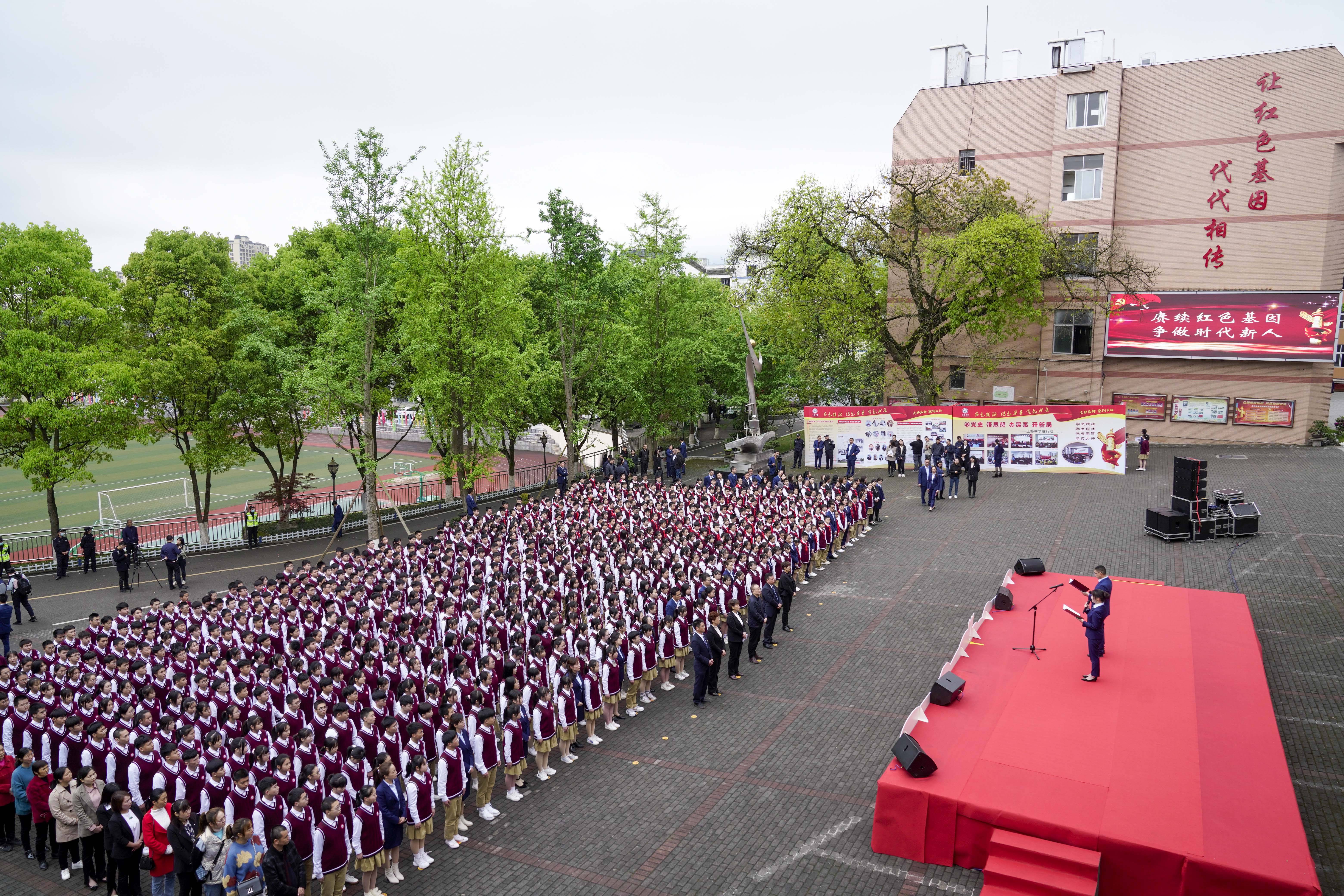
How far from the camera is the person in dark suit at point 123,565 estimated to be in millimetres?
19672

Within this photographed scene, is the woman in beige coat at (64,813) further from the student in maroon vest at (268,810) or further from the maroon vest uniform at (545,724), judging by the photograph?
the maroon vest uniform at (545,724)

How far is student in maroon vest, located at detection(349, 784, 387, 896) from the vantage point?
25.3ft

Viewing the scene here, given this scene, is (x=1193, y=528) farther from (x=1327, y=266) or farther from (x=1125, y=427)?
(x=1327, y=266)

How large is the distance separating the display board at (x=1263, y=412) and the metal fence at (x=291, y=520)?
28.7 meters

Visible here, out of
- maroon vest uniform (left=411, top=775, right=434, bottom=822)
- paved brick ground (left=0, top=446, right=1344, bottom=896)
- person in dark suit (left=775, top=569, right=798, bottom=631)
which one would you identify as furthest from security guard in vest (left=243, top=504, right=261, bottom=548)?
maroon vest uniform (left=411, top=775, right=434, bottom=822)

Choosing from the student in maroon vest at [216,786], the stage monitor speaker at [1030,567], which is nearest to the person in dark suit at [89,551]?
the student in maroon vest at [216,786]

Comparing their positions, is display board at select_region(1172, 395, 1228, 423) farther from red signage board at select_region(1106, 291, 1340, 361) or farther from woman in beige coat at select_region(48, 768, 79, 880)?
woman in beige coat at select_region(48, 768, 79, 880)

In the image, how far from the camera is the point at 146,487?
41.3 m

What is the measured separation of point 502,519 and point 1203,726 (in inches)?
624

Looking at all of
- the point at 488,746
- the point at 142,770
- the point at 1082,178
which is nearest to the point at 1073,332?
the point at 1082,178

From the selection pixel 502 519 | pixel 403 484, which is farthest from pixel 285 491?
pixel 502 519

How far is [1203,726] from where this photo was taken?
944 centimetres

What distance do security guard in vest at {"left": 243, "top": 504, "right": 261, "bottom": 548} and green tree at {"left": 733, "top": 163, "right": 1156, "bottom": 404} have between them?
2225 centimetres

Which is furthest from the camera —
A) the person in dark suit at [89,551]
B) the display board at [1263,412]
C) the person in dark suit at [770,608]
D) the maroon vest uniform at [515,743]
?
the display board at [1263,412]
